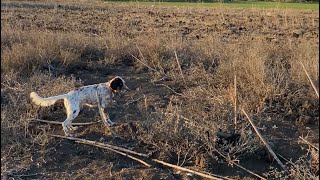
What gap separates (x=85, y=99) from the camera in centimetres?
540

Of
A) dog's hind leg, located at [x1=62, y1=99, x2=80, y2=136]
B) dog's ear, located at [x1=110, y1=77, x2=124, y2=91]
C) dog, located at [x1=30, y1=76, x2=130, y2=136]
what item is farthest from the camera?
dog's ear, located at [x1=110, y1=77, x2=124, y2=91]

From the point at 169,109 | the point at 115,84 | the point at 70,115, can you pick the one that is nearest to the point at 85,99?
the point at 70,115

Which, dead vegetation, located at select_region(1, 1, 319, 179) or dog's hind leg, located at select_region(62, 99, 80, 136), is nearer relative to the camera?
dead vegetation, located at select_region(1, 1, 319, 179)

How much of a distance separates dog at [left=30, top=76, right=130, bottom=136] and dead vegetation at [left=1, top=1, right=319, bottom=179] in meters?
0.19

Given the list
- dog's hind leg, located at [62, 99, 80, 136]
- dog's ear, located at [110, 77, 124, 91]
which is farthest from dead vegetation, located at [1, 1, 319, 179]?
dog's ear, located at [110, 77, 124, 91]

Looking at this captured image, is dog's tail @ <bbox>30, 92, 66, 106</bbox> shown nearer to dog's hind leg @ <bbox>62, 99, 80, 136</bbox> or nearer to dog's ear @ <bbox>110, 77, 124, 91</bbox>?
dog's hind leg @ <bbox>62, 99, 80, 136</bbox>

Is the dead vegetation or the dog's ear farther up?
the dog's ear

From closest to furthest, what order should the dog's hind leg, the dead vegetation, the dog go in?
1. the dead vegetation
2. the dog's hind leg
3. the dog

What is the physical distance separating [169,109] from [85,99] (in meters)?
0.96

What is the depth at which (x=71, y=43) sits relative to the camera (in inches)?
348

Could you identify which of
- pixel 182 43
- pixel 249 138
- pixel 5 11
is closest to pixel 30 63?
pixel 182 43

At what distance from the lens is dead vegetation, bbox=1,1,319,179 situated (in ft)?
14.6

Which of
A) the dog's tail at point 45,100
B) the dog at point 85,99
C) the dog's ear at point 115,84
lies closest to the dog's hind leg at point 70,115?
the dog at point 85,99

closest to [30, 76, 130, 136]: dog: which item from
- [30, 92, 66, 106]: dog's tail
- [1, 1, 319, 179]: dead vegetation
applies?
[30, 92, 66, 106]: dog's tail
